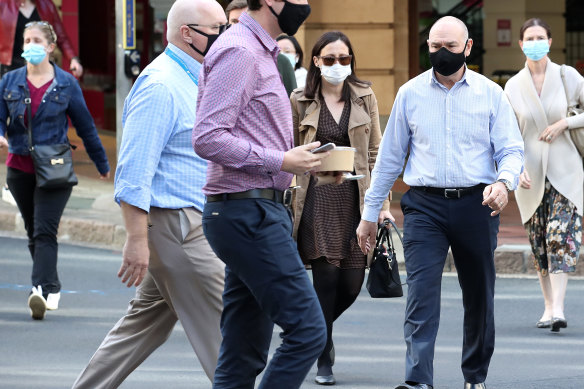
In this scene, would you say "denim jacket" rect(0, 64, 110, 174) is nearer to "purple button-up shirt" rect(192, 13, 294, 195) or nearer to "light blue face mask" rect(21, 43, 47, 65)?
"light blue face mask" rect(21, 43, 47, 65)

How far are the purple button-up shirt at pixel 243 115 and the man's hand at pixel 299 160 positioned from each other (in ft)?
0.09

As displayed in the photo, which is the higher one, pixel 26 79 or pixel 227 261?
pixel 26 79

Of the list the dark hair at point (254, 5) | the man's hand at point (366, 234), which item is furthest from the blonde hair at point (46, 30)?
the dark hair at point (254, 5)

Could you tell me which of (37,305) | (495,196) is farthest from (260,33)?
(37,305)

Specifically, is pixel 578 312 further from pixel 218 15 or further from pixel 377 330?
pixel 218 15

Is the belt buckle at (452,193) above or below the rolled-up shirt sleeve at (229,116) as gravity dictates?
below

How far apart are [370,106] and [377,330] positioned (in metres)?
1.82

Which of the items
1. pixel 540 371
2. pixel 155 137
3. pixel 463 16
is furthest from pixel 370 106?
pixel 463 16

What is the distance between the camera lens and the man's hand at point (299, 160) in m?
4.65

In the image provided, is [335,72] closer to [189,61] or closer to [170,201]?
[189,61]

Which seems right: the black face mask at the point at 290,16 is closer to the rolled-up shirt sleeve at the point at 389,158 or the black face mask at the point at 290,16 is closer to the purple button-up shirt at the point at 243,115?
the purple button-up shirt at the point at 243,115

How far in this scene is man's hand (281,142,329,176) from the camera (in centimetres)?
465

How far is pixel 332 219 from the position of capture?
23.5 ft

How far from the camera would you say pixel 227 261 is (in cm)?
477
